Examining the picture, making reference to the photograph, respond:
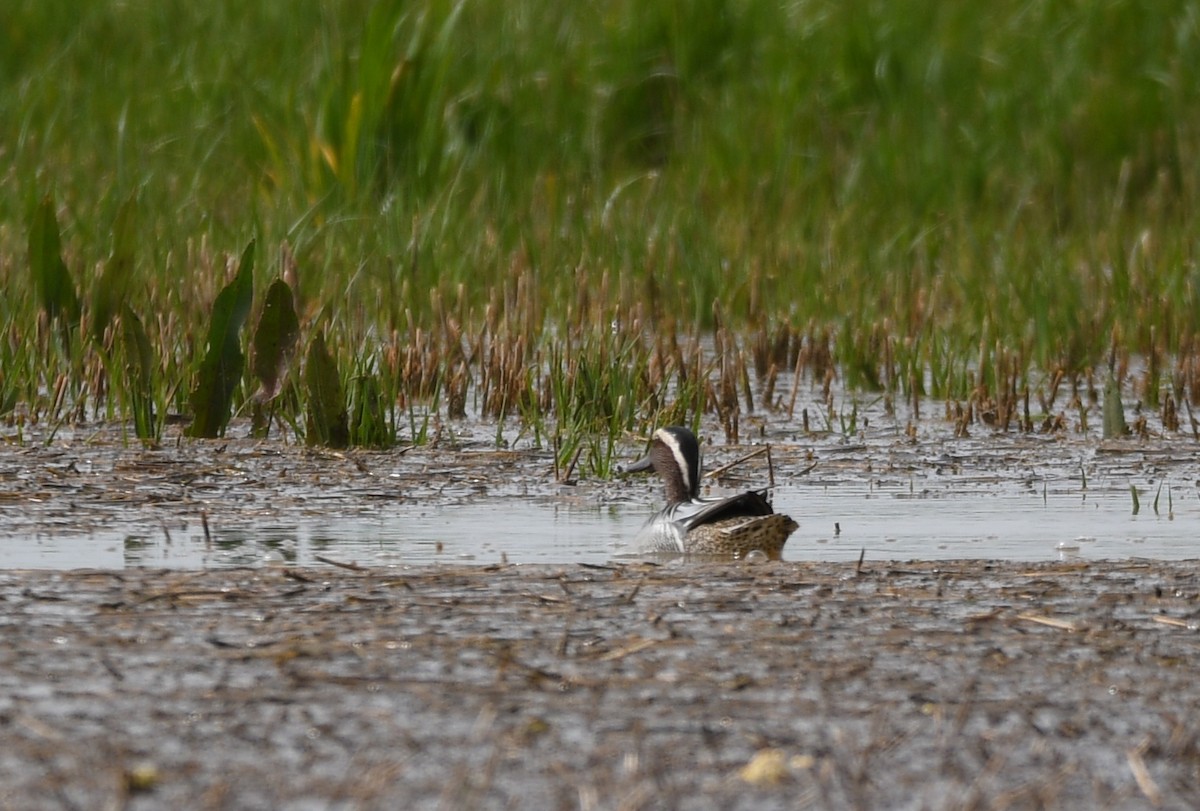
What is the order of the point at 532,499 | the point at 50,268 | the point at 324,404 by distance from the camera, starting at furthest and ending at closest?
the point at 50,268 < the point at 324,404 < the point at 532,499

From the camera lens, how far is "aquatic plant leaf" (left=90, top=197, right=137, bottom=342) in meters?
8.52

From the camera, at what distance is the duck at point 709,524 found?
573 cm

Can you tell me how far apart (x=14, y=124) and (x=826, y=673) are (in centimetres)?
919

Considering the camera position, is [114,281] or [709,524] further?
[114,281]

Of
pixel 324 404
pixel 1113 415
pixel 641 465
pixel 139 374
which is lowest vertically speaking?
pixel 641 465

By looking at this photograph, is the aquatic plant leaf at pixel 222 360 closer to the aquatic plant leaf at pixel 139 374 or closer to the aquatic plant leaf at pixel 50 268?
the aquatic plant leaf at pixel 139 374

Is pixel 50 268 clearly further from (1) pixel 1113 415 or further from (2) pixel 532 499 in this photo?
(1) pixel 1113 415

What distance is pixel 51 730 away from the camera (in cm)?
356

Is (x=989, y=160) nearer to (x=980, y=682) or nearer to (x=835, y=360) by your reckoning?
(x=835, y=360)

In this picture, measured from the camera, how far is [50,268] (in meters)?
8.73

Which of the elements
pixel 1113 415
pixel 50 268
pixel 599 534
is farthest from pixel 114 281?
pixel 1113 415

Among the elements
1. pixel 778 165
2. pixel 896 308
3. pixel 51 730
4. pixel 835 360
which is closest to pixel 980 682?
pixel 51 730

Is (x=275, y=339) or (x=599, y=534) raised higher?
(x=275, y=339)

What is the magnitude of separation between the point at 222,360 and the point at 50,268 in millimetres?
1284
